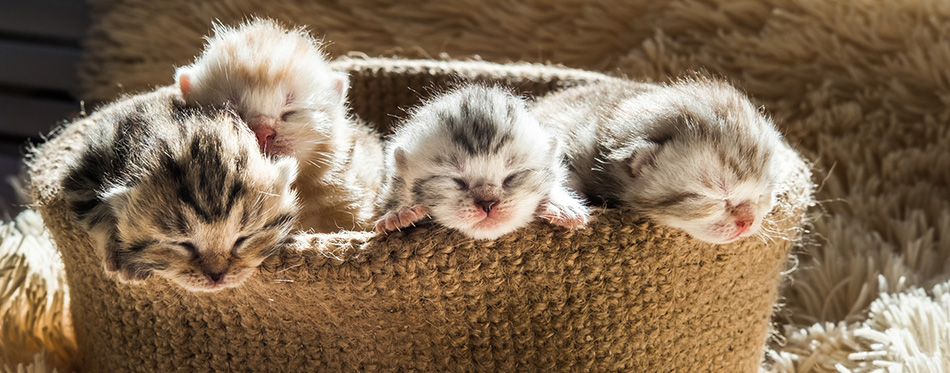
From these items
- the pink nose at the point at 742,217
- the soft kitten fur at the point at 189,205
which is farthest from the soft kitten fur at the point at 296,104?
the pink nose at the point at 742,217

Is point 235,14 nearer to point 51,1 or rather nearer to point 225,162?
point 51,1

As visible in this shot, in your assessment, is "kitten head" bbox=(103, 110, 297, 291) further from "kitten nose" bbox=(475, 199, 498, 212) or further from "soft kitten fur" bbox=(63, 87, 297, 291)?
"kitten nose" bbox=(475, 199, 498, 212)

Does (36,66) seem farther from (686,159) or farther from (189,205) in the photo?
(686,159)

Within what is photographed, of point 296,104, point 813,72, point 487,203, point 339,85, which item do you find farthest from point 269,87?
point 813,72

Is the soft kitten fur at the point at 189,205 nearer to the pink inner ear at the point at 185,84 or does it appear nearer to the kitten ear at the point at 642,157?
the pink inner ear at the point at 185,84

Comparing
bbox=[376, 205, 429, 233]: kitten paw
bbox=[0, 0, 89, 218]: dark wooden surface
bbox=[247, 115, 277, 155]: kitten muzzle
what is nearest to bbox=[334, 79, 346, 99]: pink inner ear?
bbox=[247, 115, 277, 155]: kitten muzzle

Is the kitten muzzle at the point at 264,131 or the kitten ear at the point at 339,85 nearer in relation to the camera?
the kitten muzzle at the point at 264,131
